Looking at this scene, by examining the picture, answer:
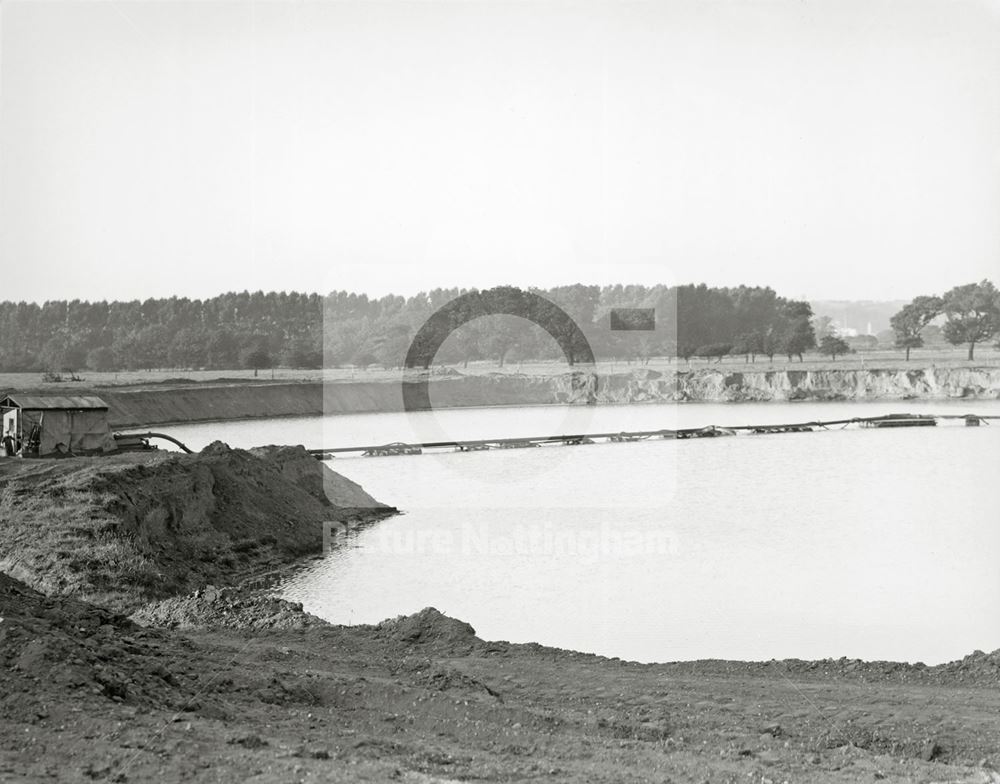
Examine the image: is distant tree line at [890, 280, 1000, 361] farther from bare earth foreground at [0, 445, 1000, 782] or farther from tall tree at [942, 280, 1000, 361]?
bare earth foreground at [0, 445, 1000, 782]

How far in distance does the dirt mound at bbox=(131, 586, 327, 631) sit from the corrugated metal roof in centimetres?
915

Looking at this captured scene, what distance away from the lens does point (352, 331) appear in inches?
3110

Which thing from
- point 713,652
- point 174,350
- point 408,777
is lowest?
point 713,652

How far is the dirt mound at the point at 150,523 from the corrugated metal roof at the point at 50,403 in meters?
2.38

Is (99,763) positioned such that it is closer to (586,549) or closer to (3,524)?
(3,524)

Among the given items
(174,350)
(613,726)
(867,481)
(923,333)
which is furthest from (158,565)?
(923,333)

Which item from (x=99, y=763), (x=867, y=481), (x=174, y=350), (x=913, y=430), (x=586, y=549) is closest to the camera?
(x=99, y=763)

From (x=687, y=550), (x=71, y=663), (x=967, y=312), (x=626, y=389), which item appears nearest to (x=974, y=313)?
(x=967, y=312)

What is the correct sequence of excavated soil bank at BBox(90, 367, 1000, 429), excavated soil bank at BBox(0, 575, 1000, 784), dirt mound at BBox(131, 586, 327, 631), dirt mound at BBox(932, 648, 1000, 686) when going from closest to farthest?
1. excavated soil bank at BBox(0, 575, 1000, 784)
2. dirt mound at BBox(932, 648, 1000, 686)
3. dirt mound at BBox(131, 586, 327, 631)
4. excavated soil bank at BBox(90, 367, 1000, 429)

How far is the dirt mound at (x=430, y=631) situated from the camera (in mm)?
13453

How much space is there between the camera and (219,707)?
29.1ft

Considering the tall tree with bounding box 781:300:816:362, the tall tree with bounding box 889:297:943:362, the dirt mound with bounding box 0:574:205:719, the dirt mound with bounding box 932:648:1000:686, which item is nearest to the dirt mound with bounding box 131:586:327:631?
the dirt mound with bounding box 0:574:205:719

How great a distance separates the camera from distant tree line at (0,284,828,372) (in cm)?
7238

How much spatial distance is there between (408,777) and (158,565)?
36.8ft
